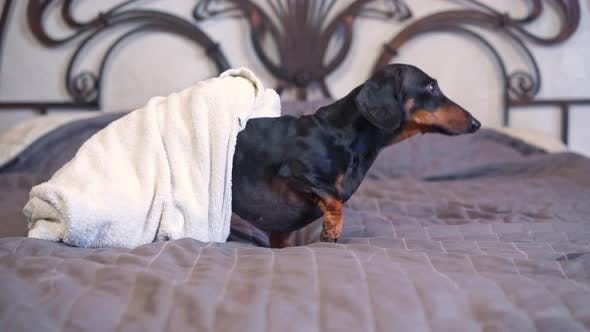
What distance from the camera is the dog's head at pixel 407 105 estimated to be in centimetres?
92

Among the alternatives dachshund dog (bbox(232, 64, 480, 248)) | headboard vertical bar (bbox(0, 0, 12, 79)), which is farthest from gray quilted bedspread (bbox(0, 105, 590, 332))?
headboard vertical bar (bbox(0, 0, 12, 79))

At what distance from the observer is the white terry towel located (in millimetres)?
829

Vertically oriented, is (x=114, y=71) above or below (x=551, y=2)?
below

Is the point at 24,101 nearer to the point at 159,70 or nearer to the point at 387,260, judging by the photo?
the point at 159,70

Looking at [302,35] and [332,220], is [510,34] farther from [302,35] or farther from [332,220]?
[332,220]

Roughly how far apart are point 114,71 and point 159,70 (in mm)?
171

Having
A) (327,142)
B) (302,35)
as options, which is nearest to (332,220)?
(327,142)

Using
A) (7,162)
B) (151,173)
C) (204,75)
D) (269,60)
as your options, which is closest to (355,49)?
(269,60)

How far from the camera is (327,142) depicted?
3.10 feet

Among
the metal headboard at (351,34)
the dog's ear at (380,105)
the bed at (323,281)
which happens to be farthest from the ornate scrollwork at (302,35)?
the dog's ear at (380,105)

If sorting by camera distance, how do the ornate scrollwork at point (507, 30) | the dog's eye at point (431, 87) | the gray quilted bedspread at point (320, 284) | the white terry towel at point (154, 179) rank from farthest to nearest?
the ornate scrollwork at point (507, 30), the dog's eye at point (431, 87), the white terry towel at point (154, 179), the gray quilted bedspread at point (320, 284)

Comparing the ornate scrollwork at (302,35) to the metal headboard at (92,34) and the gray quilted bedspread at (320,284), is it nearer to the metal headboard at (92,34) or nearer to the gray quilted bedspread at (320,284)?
the metal headboard at (92,34)

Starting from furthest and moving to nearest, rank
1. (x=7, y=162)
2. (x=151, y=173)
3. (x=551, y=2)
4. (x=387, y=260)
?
(x=551, y=2) → (x=7, y=162) → (x=151, y=173) → (x=387, y=260)

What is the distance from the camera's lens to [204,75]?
7.07ft
